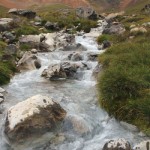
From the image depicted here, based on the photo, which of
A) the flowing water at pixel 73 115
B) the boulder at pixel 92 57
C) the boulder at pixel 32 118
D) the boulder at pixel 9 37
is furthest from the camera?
the boulder at pixel 9 37

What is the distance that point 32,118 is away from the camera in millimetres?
14617

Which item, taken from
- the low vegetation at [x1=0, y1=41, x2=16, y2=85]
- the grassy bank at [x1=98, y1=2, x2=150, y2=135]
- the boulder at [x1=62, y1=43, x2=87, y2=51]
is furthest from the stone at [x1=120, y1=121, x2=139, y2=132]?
the boulder at [x1=62, y1=43, x2=87, y2=51]

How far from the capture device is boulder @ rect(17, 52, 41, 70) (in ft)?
85.4

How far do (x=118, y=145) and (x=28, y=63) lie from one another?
14.5 metres

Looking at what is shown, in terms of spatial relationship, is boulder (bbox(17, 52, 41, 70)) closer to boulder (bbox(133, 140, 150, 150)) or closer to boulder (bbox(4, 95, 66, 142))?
boulder (bbox(4, 95, 66, 142))

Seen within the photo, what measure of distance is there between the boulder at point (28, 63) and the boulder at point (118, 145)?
45.3 ft

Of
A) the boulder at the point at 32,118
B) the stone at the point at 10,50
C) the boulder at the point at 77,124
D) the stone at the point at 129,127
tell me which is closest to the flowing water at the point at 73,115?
the boulder at the point at 77,124

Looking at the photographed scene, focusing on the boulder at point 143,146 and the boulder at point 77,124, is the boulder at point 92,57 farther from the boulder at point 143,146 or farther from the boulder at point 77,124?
the boulder at point 143,146

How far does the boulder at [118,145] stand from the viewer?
508 inches

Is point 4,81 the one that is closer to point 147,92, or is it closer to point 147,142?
point 147,92

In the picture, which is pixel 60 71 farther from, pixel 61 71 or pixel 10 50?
pixel 10 50

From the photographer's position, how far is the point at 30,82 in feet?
74.9

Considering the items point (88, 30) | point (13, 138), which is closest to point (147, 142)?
point (13, 138)

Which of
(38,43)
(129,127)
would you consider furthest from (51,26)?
(129,127)
